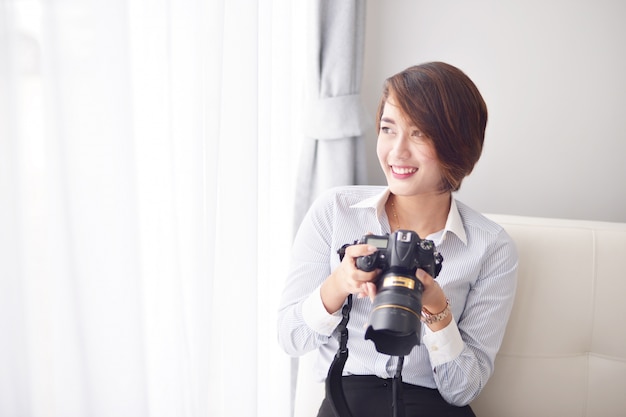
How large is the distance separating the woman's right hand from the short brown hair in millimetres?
287

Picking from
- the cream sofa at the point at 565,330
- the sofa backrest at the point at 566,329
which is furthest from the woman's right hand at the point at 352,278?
the sofa backrest at the point at 566,329

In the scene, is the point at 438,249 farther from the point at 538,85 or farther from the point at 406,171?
the point at 538,85

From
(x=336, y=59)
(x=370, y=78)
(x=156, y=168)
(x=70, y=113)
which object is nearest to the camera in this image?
(x=70, y=113)

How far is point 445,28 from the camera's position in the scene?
4.97ft

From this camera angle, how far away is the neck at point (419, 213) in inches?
44.9

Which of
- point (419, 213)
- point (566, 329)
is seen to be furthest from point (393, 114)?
point (566, 329)

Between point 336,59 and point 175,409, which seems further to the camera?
point 336,59

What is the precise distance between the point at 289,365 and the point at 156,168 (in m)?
0.80

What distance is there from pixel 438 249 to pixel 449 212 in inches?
3.5

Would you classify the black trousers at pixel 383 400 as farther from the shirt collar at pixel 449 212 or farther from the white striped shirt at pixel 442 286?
the shirt collar at pixel 449 212

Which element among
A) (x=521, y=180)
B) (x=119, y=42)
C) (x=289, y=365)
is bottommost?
(x=289, y=365)

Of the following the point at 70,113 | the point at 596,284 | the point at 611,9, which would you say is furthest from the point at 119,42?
the point at 611,9

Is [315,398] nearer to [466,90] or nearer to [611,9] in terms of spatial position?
[466,90]

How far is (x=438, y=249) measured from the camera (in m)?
1.11
